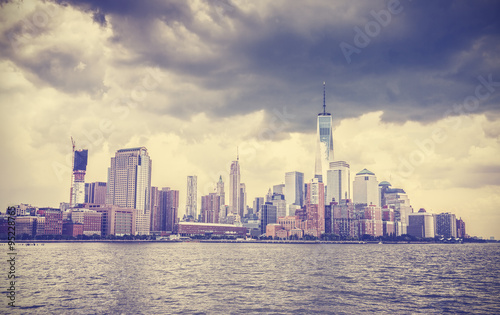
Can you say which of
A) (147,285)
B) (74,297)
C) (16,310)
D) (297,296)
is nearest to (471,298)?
(297,296)

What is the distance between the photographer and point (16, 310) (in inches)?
2447

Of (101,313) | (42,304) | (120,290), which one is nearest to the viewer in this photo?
(101,313)

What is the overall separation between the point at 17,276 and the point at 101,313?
4955 cm

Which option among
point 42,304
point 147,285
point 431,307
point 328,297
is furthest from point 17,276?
point 431,307

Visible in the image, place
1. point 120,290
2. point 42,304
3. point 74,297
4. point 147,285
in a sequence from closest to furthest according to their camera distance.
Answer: point 42,304 < point 74,297 < point 120,290 < point 147,285

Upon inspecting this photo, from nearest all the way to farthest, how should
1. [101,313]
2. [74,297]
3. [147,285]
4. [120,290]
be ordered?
[101,313]
[74,297]
[120,290]
[147,285]

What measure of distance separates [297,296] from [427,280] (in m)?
39.5

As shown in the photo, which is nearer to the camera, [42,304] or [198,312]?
[198,312]

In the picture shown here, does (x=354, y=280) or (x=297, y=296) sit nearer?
(x=297, y=296)

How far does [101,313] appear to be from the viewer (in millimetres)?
60844

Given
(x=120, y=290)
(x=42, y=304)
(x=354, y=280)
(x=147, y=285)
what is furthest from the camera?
(x=354, y=280)

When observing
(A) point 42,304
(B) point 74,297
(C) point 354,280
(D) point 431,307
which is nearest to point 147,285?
Result: (B) point 74,297

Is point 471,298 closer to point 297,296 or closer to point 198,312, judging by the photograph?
point 297,296

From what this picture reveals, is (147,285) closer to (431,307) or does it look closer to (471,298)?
(431,307)
